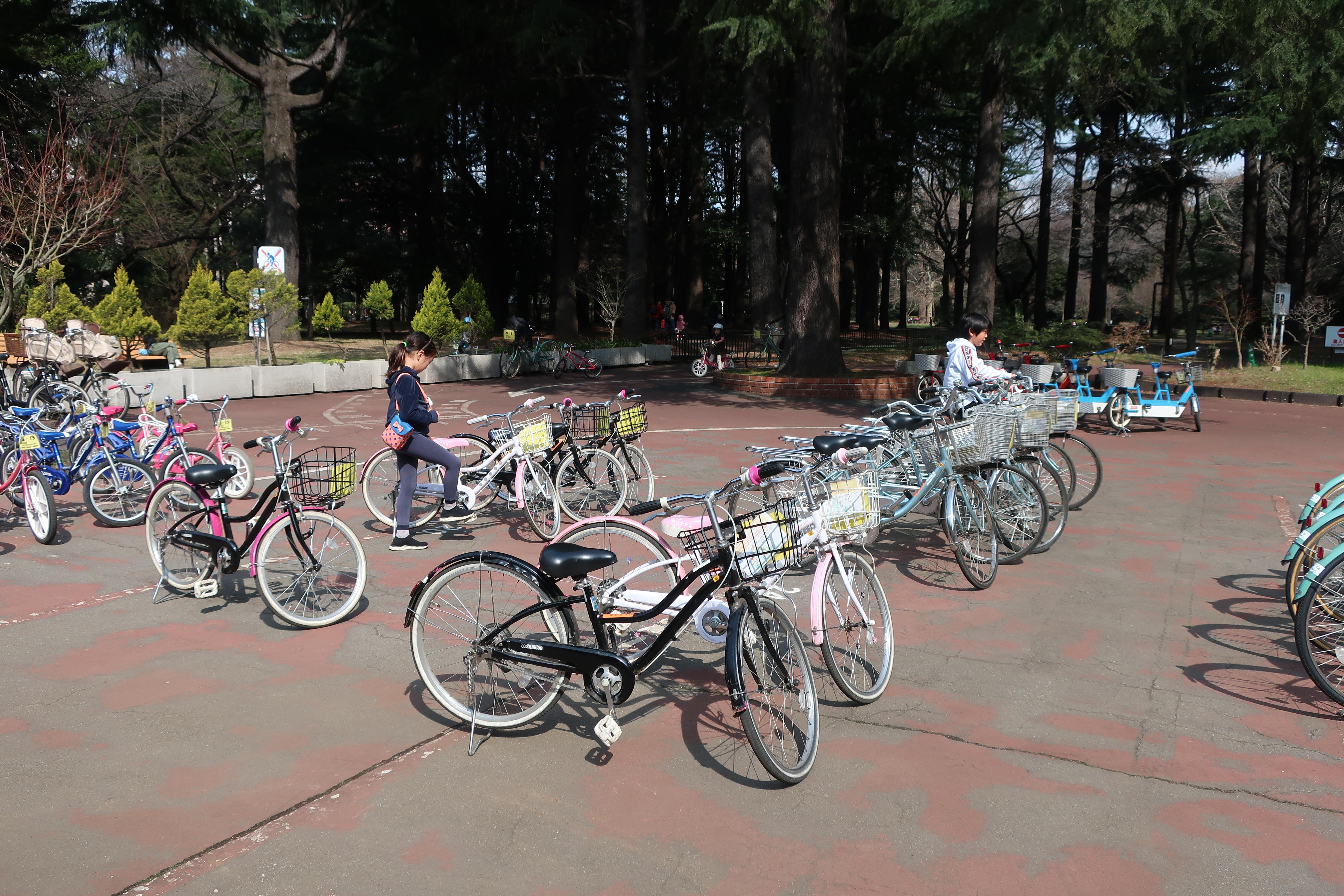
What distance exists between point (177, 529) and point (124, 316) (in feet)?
59.2

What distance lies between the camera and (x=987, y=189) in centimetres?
2316

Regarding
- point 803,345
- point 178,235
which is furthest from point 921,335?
point 178,235

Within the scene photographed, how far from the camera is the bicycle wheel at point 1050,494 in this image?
7559mm

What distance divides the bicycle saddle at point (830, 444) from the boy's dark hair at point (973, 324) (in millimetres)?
2942

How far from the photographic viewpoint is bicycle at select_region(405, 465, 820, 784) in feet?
13.4

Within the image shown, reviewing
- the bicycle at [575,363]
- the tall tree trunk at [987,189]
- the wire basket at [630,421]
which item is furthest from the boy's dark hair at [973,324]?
the bicycle at [575,363]

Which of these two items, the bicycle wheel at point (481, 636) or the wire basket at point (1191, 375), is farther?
the wire basket at point (1191, 375)

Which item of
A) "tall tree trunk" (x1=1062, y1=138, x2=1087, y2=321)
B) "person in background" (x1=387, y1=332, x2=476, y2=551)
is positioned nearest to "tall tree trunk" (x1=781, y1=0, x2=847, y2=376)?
"person in background" (x1=387, y1=332, x2=476, y2=551)

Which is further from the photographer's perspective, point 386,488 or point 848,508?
point 386,488

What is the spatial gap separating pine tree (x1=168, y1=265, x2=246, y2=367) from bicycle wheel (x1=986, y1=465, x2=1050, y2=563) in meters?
17.9

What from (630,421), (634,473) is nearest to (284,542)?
(630,421)

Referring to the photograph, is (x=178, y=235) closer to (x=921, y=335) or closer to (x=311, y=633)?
(x=921, y=335)

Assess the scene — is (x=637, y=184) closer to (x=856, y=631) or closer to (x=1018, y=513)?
(x=1018, y=513)

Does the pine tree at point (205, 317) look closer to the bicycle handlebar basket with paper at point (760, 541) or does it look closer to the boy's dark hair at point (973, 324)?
the boy's dark hair at point (973, 324)
